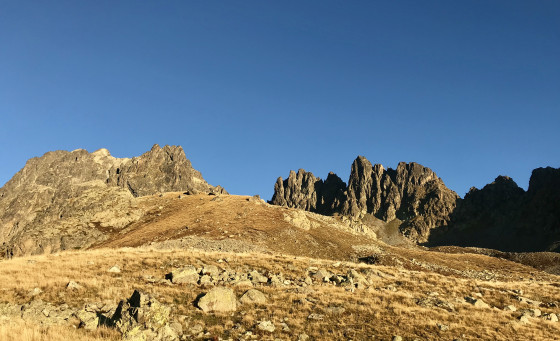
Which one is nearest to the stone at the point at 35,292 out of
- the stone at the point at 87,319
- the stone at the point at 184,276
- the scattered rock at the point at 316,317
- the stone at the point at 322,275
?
the stone at the point at 87,319

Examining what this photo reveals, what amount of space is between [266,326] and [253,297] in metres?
4.39

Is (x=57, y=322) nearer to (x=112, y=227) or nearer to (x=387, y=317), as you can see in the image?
(x=387, y=317)

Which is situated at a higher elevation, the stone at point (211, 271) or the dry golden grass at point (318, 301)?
the stone at point (211, 271)

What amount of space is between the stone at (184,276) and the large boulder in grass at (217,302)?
534 cm

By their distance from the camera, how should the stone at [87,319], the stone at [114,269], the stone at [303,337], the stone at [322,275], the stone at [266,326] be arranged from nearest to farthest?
the stone at [87,319]
the stone at [303,337]
the stone at [266,326]
the stone at [114,269]
the stone at [322,275]

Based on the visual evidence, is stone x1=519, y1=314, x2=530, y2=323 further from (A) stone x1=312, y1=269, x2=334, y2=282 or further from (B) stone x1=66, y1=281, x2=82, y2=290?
(B) stone x1=66, y1=281, x2=82, y2=290

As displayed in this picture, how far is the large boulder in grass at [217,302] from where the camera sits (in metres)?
18.5

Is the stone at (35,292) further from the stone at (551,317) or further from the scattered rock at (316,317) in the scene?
the stone at (551,317)

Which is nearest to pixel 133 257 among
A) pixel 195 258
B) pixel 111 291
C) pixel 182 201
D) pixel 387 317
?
pixel 195 258

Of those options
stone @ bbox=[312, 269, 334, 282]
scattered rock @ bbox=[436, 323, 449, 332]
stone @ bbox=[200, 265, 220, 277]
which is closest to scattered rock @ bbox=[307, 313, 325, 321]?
scattered rock @ bbox=[436, 323, 449, 332]

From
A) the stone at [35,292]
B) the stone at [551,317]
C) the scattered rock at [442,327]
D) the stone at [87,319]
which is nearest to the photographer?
the stone at [87,319]

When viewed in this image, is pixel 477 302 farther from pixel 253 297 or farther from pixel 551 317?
pixel 253 297

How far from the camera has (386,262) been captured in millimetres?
58438

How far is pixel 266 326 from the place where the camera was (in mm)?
16203
